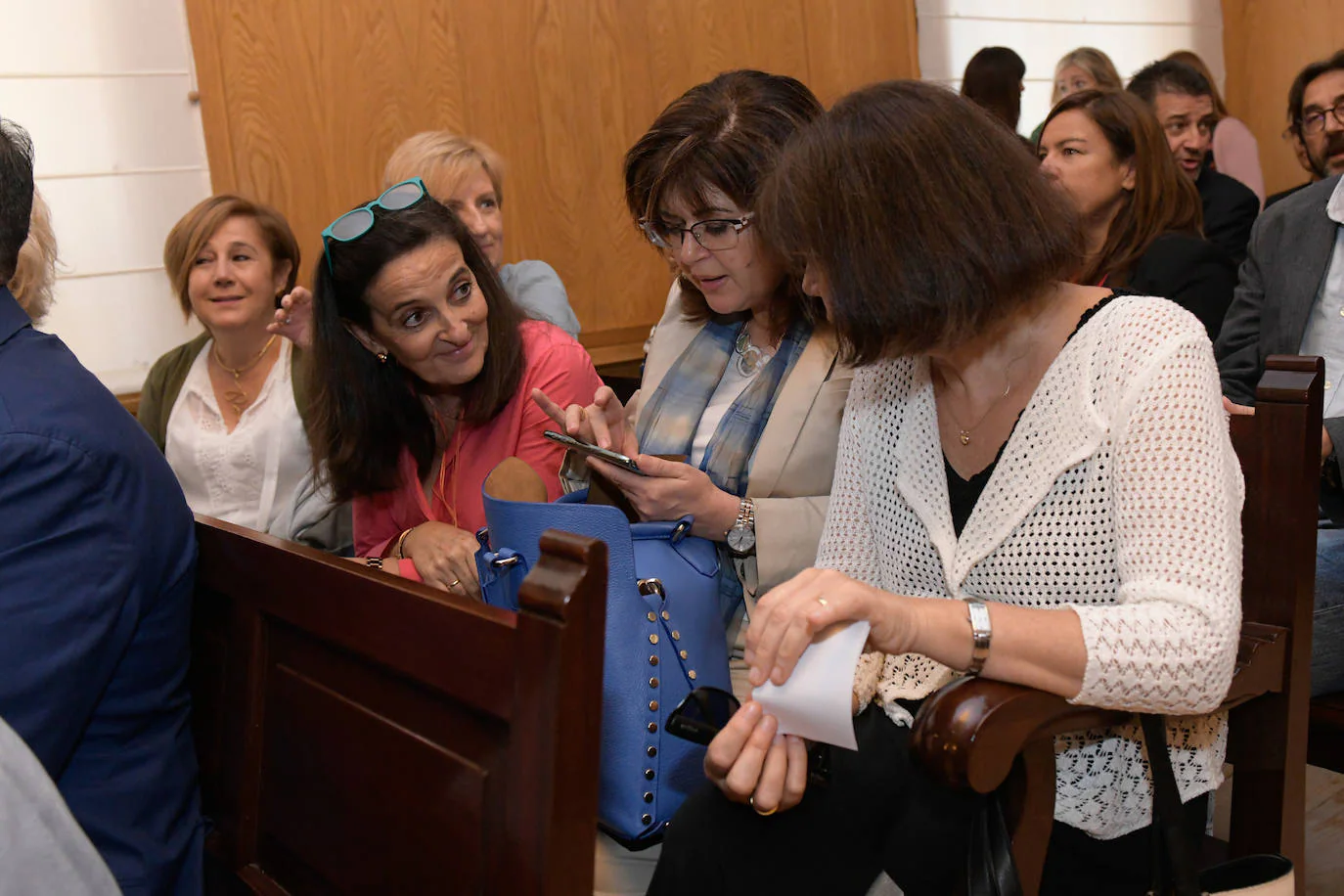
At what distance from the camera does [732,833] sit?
136cm

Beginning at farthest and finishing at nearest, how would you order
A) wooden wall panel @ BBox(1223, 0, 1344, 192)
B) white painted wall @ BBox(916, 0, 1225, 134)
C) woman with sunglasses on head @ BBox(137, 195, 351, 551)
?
wooden wall panel @ BBox(1223, 0, 1344, 192) < white painted wall @ BBox(916, 0, 1225, 134) < woman with sunglasses on head @ BBox(137, 195, 351, 551)

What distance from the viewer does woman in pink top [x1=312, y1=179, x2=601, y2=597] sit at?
209 centimetres

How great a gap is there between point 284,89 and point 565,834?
312 centimetres

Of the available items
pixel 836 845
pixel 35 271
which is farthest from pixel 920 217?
pixel 35 271

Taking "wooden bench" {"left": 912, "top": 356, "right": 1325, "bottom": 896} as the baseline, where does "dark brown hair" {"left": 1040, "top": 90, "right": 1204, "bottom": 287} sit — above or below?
above

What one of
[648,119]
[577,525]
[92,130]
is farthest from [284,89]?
[577,525]

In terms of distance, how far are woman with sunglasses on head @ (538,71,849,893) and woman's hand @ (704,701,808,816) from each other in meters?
0.43

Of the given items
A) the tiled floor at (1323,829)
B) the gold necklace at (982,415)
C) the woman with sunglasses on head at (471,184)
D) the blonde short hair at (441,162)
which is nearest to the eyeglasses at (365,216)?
the woman with sunglasses on head at (471,184)

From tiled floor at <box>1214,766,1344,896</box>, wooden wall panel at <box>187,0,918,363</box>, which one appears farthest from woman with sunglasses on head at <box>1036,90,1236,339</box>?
wooden wall panel at <box>187,0,918,363</box>

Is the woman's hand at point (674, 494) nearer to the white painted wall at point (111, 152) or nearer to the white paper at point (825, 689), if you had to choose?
the white paper at point (825, 689)

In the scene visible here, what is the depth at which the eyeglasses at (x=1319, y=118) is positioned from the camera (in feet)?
10.4

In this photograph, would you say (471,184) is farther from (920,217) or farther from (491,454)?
(920,217)

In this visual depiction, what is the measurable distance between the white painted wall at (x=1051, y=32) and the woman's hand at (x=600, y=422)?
3.61m

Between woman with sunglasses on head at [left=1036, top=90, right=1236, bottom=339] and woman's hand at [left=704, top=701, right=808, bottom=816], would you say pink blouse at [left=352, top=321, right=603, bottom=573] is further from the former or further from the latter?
woman with sunglasses on head at [left=1036, top=90, right=1236, bottom=339]
